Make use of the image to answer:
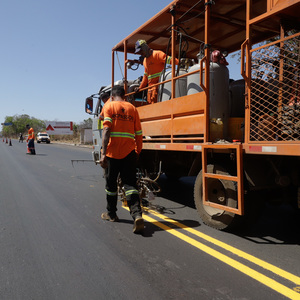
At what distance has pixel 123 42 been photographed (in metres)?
6.27

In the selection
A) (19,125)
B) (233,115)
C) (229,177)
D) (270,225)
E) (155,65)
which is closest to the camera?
(229,177)

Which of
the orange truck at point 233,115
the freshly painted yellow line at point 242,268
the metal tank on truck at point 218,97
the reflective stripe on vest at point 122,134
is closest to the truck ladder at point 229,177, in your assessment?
the orange truck at point 233,115

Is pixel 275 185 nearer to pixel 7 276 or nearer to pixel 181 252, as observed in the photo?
pixel 181 252

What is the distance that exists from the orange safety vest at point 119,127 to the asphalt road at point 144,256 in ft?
3.57

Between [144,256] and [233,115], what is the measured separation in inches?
97.7

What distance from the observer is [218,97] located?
4.12 meters

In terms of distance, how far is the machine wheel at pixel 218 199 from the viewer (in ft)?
12.0

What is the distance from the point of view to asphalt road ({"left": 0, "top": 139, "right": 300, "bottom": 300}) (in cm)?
247

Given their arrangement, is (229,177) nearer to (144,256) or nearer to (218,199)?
(218,199)

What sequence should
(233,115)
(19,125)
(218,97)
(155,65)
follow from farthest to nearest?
(19,125) → (155,65) → (233,115) → (218,97)

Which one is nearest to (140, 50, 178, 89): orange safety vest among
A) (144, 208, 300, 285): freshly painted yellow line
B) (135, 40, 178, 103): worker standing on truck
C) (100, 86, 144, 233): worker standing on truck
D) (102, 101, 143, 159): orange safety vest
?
(135, 40, 178, 103): worker standing on truck

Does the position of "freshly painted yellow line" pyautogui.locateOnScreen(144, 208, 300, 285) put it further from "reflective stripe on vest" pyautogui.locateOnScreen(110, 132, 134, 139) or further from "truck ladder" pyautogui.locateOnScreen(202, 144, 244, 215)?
"reflective stripe on vest" pyautogui.locateOnScreen(110, 132, 134, 139)

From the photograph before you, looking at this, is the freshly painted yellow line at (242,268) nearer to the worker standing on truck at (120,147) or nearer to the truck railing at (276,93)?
the worker standing on truck at (120,147)

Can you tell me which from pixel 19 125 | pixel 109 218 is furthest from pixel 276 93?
pixel 19 125
